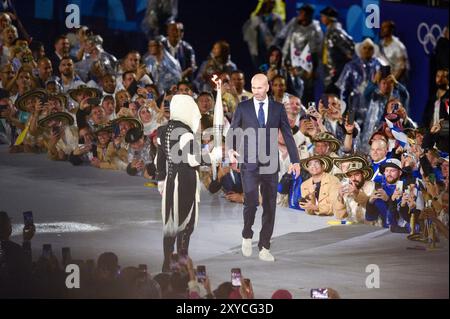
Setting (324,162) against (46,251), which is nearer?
(46,251)

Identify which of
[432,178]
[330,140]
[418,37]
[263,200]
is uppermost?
[418,37]

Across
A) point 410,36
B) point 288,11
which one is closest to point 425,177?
point 410,36

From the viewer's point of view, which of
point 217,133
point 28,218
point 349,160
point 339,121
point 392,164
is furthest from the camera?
point 339,121

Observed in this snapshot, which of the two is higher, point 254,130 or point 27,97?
point 27,97

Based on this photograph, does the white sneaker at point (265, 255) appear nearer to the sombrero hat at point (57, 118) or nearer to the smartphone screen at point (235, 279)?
the smartphone screen at point (235, 279)

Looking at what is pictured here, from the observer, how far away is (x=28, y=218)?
18.7ft

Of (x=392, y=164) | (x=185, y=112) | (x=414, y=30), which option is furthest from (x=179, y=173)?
(x=414, y=30)

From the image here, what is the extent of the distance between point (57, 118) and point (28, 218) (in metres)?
0.74

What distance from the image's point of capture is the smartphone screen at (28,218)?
5.69 m

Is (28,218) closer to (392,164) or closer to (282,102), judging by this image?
(282,102)

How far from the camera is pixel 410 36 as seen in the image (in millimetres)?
6438

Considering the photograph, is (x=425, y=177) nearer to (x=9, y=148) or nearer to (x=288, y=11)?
(x=288, y=11)

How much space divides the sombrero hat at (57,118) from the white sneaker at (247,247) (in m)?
1.40

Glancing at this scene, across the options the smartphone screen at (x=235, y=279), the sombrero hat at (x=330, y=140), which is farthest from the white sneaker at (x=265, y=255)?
the sombrero hat at (x=330, y=140)
